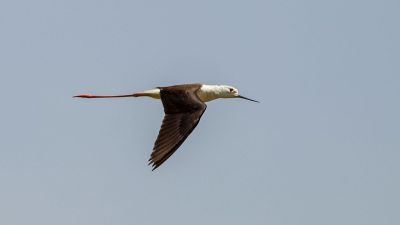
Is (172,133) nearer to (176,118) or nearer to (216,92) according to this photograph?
(176,118)

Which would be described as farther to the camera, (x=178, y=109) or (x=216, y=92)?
(x=216, y=92)

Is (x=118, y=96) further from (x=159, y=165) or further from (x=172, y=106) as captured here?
(x=159, y=165)

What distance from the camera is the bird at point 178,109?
16.3 metres

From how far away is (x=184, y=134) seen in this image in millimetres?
16844

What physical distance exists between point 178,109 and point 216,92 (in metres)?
2.01

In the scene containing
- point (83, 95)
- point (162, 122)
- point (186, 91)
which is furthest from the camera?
point (83, 95)

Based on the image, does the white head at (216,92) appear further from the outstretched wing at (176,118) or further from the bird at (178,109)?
the outstretched wing at (176,118)

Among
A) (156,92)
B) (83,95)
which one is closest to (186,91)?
(156,92)

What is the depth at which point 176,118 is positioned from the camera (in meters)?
17.4

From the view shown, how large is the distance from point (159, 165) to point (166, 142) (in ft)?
2.34

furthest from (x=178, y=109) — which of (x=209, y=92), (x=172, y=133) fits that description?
(x=209, y=92)

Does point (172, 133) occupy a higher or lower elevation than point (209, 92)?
lower

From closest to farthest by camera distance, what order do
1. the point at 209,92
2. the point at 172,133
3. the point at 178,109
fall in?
the point at 172,133, the point at 178,109, the point at 209,92

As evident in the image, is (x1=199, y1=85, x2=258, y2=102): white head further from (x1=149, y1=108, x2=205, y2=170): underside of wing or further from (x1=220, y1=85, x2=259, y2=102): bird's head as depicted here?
(x1=149, y1=108, x2=205, y2=170): underside of wing
